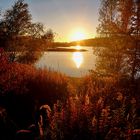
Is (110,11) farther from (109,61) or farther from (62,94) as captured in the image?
(62,94)

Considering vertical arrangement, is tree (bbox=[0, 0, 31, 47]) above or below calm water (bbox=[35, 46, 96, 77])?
above

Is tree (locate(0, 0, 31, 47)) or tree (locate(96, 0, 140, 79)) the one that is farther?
tree (locate(0, 0, 31, 47))

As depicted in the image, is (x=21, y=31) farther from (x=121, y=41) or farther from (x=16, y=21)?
(x=121, y=41)

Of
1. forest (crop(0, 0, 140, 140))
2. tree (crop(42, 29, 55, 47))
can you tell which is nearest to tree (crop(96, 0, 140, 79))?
forest (crop(0, 0, 140, 140))

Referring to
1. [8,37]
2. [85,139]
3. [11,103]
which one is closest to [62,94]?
[11,103]

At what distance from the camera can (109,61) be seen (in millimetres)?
26609

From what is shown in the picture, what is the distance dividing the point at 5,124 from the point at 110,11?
2122 cm

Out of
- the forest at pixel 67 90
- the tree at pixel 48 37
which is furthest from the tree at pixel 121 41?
the tree at pixel 48 37

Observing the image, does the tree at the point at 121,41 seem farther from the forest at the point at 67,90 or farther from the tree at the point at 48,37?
the tree at the point at 48,37

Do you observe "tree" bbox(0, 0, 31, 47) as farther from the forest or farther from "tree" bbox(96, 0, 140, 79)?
"tree" bbox(96, 0, 140, 79)

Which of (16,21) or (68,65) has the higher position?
(16,21)

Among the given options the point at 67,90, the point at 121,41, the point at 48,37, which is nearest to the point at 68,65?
the point at 48,37

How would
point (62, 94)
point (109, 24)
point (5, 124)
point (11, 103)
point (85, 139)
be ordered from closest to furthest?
1. point (85, 139)
2. point (5, 124)
3. point (11, 103)
4. point (62, 94)
5. point (109, 24)

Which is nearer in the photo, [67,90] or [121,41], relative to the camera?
[67,90]
